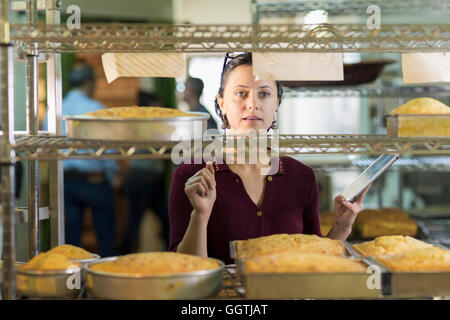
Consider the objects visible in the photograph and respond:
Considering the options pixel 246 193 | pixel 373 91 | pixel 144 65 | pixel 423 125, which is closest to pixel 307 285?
pixel 423 125

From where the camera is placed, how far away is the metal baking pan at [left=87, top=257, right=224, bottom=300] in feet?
3.91

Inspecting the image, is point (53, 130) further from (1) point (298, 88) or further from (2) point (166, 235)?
(2) point (166, 235)

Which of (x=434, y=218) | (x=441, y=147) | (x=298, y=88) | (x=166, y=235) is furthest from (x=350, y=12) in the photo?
(x=166, y=235)

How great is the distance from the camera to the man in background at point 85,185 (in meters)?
4.15

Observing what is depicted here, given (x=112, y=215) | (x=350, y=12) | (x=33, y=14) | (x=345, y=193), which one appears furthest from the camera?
(x=112, y=215)

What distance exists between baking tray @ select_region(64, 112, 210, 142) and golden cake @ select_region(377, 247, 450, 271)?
543 millimetres

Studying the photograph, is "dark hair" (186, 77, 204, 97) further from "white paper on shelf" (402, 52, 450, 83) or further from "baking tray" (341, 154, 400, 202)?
"white paper on shelf" (402, 52, 450, 83)

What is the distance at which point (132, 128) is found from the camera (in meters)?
1.31

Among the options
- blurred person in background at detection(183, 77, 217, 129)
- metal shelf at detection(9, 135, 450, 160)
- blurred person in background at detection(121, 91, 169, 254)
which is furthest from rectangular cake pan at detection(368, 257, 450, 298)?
blurred person in background at detection(121, 91, 169, 254)

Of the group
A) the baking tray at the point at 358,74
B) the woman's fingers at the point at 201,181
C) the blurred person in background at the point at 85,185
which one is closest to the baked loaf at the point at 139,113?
the woman's fingers at the point at 201,181

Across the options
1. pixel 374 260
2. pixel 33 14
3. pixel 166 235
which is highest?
pixel 33 14

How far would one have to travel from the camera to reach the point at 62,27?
1285mm

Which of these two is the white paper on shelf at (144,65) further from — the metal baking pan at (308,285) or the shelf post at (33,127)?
the metal baking pan at (308,285)

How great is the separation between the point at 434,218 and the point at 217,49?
2.48 meters
